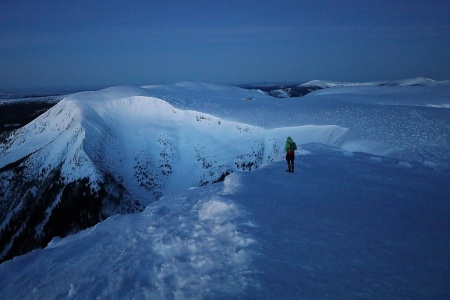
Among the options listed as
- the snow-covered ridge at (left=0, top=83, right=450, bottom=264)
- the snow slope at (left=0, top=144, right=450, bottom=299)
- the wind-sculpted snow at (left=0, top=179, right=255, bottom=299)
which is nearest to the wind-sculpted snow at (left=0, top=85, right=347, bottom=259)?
the snow-covered ridge at (left=0, top=83, right=450, bottom=264)

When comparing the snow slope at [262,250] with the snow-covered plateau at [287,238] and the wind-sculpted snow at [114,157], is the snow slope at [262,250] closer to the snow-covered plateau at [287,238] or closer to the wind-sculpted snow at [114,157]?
the snow-covered plateau at [287,238]

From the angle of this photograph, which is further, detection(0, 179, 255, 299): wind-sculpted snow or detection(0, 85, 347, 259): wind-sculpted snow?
detection(0, 85, 347, 259): wind-sculpted snow

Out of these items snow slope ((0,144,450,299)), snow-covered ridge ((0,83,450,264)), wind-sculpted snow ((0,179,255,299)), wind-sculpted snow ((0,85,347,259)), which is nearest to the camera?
snow slope ((0,144,450,299))

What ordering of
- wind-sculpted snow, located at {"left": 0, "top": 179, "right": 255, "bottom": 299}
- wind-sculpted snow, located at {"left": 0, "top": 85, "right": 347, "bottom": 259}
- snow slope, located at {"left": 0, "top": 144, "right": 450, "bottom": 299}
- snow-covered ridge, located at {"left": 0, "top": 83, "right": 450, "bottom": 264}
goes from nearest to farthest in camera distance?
snow slope, located at {"left": 0, "top": 144, "right": 450, "bottom": 299}, wind-sculpted snow, located at {"left": 0, "top": 179, "right": 255, "bottom": 299}, snow-covered ridge, located at {"left": 0, "top": 83, "right": 450, "bottom": 264}, wind-sculpted snow, located at {"left": 0, "top": 85, "right": 347, "bottom": 259}

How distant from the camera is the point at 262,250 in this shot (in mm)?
4633

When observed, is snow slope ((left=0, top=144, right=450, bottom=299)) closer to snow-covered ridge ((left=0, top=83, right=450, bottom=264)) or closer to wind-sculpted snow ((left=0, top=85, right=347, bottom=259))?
snow-covered ridge ((left=0, top=83, right=450, bottom=264))

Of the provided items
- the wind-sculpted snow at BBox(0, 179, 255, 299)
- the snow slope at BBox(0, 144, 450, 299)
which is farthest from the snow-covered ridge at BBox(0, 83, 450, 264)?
the wind-sculpted snow at BBox(0, 179, 255, 299)

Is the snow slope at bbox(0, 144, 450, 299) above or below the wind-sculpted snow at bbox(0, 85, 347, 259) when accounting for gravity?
above

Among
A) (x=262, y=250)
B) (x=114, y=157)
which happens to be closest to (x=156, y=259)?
(x=262, y=250)

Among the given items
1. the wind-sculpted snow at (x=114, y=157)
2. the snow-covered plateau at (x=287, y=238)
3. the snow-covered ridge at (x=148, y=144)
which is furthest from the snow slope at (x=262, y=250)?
the wind-sculpted snow at (x=114, y=157)

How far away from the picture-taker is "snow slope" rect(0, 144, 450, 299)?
384cm

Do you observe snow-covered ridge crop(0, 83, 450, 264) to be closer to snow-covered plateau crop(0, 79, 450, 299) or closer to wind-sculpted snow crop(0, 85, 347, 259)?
wind-sculpted snow crop(0, 85, 347, 259)

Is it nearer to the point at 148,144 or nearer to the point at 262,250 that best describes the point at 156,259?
the point at 262,250

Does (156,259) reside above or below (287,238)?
below
